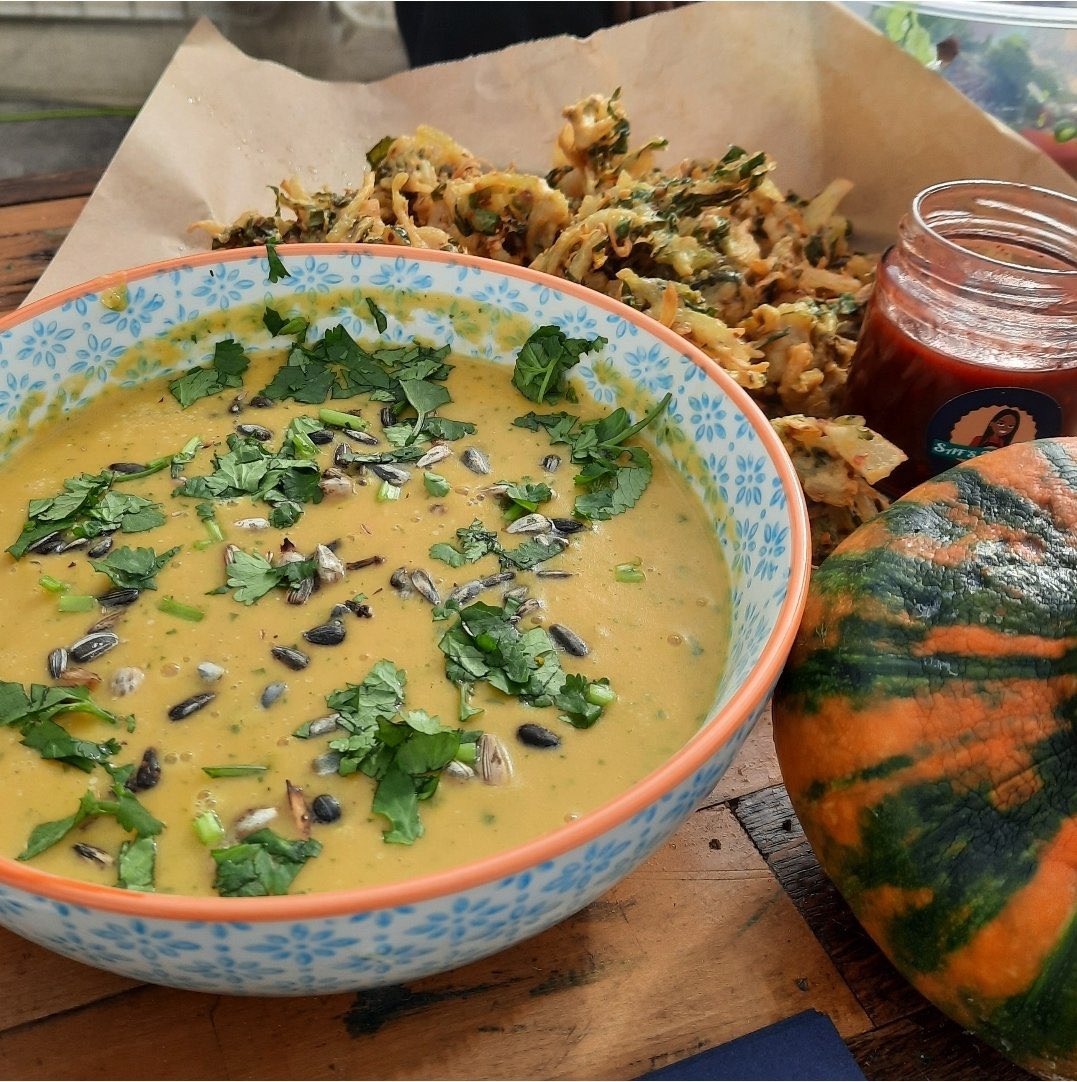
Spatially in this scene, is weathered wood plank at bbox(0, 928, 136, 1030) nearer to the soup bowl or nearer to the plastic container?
the soup bowl

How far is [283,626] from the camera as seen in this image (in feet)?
4.89

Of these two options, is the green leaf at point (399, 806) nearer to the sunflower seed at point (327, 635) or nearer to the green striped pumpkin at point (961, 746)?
the sunflower seed at point (327, 635)

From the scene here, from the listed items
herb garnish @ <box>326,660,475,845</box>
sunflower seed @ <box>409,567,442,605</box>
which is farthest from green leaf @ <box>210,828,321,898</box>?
sunflower seed @ <box>409,567,442,605</box>

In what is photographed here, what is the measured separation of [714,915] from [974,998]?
0.34 meters

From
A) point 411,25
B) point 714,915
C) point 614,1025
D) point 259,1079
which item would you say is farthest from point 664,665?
point 411,25

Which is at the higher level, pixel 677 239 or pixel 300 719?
pixel 677 239

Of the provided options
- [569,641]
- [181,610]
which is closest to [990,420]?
[569,641]

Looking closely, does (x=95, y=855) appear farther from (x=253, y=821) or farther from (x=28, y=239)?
(x=28, y=239)

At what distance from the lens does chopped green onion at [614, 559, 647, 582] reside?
5.21 ft

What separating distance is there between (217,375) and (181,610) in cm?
65

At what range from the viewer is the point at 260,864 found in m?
1.18

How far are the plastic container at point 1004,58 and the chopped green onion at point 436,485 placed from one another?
5.90ft

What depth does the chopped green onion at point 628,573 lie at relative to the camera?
159 centimetres

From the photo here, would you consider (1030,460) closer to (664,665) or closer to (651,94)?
(664,665)
